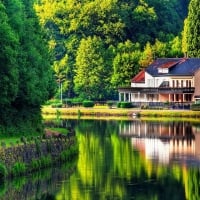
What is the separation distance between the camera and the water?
53.1 meters

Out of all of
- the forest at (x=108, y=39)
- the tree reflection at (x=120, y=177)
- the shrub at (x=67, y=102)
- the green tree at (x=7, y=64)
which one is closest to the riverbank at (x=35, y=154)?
the tree reflection at (x=120, y=177)

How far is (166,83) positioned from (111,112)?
16.9 metres

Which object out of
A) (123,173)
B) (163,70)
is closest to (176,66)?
(163,70)

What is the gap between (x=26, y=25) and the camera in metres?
73.7

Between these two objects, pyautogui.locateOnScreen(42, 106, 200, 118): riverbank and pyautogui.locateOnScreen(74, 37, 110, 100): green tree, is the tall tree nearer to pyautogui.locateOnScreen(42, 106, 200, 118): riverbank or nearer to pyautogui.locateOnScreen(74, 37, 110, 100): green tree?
pyautogui.locateOnScreen(74, 37, 110, 100): green tree

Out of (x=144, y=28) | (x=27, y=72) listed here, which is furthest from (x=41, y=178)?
(x=144, y=28)

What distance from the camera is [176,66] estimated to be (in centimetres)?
14738

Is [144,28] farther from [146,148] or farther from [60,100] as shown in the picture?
[146,148]

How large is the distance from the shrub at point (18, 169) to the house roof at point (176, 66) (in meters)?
87.8

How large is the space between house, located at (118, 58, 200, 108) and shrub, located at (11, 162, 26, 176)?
81.8 m

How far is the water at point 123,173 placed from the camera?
5309 cm

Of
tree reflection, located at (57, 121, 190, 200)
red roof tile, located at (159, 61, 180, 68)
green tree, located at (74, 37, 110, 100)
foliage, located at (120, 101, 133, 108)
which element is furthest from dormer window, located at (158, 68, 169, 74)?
tree reflection, located at (57, 121, 190, 200)

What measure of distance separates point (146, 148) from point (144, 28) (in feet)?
286

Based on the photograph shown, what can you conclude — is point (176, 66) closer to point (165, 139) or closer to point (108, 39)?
point (108, 39)
